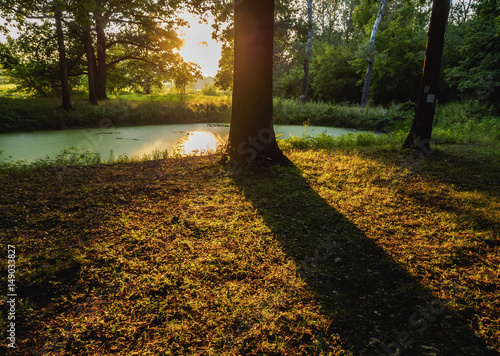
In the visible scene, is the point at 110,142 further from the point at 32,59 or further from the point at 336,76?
the point at 336,76

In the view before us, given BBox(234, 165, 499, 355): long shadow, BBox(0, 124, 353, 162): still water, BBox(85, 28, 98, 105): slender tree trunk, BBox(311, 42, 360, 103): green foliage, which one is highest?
BBox(311, 42, 360, 103): green foliage

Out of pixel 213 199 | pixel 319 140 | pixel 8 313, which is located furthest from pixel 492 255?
pixel 319 140

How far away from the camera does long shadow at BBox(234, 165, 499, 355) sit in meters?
1.36

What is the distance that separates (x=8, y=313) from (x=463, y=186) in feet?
16.9

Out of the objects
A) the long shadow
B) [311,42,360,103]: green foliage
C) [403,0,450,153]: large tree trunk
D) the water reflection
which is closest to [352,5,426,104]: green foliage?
[311,42,360,103]: green foliage

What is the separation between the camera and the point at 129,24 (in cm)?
1423

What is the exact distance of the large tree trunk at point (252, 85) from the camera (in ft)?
12.9

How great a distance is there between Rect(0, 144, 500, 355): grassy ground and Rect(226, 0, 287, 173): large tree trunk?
0.95m

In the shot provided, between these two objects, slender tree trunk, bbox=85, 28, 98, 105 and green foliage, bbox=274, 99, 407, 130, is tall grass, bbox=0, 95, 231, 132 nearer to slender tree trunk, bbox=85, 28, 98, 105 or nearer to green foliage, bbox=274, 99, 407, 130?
slender tree trunk, bbox=85, 28, 98, 105

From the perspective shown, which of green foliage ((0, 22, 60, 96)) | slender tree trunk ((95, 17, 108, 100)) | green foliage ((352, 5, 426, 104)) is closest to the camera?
green foliage ((0, 22, 60, 96))

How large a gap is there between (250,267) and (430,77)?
558 cm

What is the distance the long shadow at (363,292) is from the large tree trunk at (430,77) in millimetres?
3875

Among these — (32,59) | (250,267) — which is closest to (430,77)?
(250,267)

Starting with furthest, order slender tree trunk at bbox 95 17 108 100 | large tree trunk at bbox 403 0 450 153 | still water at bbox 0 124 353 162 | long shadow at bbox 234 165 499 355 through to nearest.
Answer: slender tree trunk at bbox 95 17 108 100, still water at bbox 0 124 353 162, large tree trunk at bbox 403 0 450 153, long shadow at bbox 234 165 499 355
